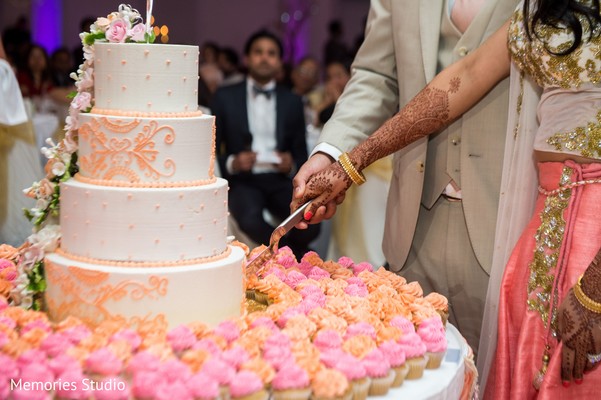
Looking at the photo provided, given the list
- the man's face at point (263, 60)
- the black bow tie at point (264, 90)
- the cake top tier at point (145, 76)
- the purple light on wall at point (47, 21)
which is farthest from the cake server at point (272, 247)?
the purple light on wall at point (47, 21)

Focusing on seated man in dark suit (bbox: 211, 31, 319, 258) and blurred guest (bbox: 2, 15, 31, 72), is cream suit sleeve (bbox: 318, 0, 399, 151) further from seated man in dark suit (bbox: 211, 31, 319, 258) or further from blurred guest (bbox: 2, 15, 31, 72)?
blurred guest (bbox: 2, 15, 31, 72)

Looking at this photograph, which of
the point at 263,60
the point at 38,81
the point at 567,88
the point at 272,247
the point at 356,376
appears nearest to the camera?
the point at 356,376

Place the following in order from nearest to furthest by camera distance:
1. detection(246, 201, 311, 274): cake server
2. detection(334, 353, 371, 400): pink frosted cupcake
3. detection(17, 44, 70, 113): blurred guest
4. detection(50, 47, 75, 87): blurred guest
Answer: detection(334, 353, 371, 400): pink frosted cupcake, detection(246, 201, 311, 274): cake server, detection(17, 44, 70, 113): blurred guest, detection(50, 47, 75, 87): blurred guest

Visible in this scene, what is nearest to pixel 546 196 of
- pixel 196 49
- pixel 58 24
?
pixel 196 49

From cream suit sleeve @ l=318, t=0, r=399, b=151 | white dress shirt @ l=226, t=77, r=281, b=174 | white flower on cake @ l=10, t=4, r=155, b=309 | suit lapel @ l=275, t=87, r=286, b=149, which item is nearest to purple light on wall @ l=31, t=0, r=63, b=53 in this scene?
white dress shirt @ l=226, t=77, r=281, b=174

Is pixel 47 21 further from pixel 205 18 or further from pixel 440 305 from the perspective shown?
pixel 440 305

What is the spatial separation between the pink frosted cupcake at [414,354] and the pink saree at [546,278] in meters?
0.46

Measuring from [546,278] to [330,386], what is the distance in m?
0.89

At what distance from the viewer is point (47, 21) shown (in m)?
15.0

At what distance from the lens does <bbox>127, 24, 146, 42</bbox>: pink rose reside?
209 centimetres

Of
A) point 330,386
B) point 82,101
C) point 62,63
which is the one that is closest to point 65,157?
point 82,101

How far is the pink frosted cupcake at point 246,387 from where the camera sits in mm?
1705

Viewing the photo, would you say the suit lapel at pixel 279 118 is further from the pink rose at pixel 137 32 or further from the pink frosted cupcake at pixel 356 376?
the pink frosted cupcake at pixel 356 376

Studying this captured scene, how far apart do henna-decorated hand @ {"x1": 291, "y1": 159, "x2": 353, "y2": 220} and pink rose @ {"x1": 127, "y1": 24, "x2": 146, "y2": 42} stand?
2.52ft
